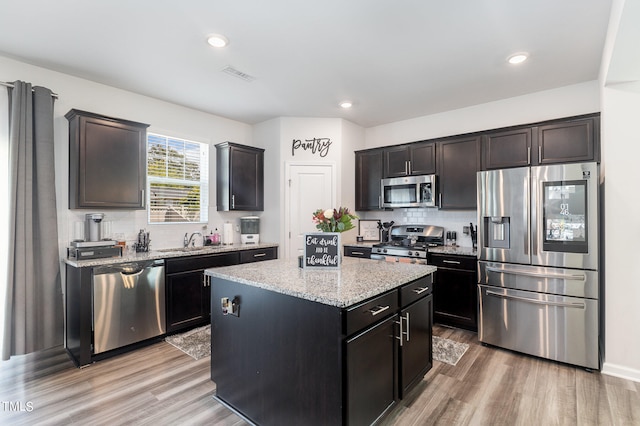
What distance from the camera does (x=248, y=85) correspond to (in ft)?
11.6

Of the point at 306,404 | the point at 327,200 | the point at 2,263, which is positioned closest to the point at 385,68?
the point at 327,200

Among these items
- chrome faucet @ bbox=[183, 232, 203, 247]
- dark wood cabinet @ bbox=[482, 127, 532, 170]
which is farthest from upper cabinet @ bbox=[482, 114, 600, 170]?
chrome faucet @ bbox=[183, 232, 203, 247]

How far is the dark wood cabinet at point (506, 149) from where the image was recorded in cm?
352

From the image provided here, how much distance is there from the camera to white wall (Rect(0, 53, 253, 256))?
317 cm

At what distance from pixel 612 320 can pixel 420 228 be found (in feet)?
7.41

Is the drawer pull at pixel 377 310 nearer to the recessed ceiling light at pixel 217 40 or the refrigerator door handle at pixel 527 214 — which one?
the refrigerator door handle at pixel 527 214

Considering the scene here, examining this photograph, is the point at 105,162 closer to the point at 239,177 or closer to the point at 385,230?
the point at 239,177

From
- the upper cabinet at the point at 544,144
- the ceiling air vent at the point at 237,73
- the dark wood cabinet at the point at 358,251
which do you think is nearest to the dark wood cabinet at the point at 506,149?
the upper cabinet at the point at 544,144

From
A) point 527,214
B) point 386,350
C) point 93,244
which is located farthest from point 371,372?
point 93,244

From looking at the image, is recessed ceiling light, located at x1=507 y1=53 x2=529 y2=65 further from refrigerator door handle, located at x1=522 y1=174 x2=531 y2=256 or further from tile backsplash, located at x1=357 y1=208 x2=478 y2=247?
tile backsplash, located at x1=357 y1=208 x2=478 y2=247

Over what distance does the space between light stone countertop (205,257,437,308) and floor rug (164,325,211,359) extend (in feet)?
4.25

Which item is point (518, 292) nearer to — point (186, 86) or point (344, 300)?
point (344, 300)

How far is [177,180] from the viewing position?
4.25 metres

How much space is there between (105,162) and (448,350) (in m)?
3.99
